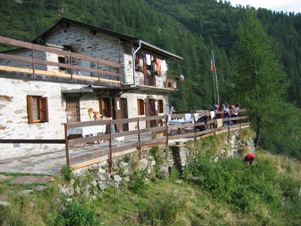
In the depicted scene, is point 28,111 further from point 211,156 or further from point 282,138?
point 282,138

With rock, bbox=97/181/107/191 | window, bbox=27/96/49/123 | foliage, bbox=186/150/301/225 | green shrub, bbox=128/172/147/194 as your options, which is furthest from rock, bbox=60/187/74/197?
window, bbox=27/96/49/123

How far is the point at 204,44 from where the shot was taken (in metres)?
94.1

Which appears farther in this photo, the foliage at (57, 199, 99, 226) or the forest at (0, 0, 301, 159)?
the forest at (0, 0, 301, 159)

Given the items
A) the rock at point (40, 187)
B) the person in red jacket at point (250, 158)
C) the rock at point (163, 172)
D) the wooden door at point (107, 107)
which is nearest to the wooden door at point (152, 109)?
the wooden door at point (107, 107)

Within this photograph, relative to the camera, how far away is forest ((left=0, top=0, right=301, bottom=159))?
19.9 metres

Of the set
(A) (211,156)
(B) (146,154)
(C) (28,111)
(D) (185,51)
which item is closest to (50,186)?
(B) (146,154)

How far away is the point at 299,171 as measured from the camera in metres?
16.4

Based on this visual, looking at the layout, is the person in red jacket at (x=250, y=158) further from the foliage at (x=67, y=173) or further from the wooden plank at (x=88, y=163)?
the foliage at (x=67, y=173)

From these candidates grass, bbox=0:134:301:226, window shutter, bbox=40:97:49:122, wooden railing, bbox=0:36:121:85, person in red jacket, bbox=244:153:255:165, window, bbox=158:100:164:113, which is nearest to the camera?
grass, bbox=0:134:301:226

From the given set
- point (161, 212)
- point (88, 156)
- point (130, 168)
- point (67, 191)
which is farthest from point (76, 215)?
point (130, 168)

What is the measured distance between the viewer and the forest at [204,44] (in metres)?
19.9

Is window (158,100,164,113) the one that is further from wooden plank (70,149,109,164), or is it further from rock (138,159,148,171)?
wooden plank (70,149,109,164)

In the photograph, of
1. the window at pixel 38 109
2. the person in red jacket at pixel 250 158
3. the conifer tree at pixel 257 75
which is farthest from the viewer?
the conifer tree at pixel 257 75

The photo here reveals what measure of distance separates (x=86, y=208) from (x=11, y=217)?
1391 millimetres
